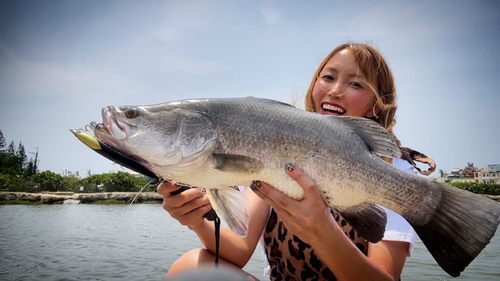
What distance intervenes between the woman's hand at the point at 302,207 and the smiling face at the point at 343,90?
1.40m

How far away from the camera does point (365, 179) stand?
2.13 meters

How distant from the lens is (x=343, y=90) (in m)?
3.32

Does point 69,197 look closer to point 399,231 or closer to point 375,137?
point 399,231

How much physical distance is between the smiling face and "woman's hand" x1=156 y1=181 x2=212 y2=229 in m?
1.55

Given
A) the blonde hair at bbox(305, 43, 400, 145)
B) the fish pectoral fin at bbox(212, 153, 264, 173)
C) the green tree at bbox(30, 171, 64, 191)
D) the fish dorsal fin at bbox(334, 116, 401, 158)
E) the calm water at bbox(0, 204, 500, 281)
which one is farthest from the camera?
the green tree at bbox(30, 171, 64, 191)

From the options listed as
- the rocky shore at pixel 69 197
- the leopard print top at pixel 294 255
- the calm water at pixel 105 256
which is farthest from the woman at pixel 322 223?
the rocky shore at pixel 69 197

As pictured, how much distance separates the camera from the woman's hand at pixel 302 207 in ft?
6.73

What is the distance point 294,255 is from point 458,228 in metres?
1.36

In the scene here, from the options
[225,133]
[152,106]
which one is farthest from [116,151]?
[225,133]

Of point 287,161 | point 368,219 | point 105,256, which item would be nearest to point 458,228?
point 368,219

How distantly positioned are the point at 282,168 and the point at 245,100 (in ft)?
1.78

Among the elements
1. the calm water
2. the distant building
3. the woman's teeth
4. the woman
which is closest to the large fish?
the woman

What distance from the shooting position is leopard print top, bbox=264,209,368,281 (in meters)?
2.97

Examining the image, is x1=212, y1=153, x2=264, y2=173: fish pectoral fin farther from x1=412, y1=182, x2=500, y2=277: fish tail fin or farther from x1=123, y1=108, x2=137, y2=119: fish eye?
x1=412, y1=182, x2=500, y2=277: fish tail fin
